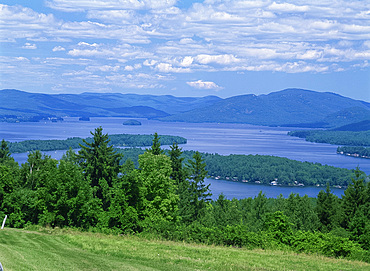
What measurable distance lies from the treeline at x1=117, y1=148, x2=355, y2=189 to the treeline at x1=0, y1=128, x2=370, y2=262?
98.4 meters

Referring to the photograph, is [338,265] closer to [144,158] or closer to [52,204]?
[52,204]

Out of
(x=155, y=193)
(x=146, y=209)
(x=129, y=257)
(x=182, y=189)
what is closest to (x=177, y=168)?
(x=182, y=189)

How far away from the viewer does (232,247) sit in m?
28.5

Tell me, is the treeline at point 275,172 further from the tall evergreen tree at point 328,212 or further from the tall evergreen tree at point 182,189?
the tall evergreen tree at point 182,189

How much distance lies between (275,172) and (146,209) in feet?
407

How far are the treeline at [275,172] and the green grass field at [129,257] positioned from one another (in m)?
123

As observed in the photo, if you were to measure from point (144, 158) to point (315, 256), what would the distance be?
2297 cm

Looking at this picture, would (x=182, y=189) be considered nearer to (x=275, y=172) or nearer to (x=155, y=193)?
(x=155, y=193)

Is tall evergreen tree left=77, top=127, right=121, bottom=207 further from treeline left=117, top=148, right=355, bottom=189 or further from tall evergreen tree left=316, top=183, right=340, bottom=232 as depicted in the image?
treeline left=117, top=148, right=355, bottom=189

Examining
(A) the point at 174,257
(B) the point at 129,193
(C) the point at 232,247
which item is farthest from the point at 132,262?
(B) the point at 129,193

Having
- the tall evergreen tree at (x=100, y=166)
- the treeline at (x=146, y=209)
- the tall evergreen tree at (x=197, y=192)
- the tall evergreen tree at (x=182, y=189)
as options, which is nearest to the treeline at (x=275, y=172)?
the tall evergreen tree at (x=182, y=189)

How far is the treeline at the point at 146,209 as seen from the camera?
96.6ft

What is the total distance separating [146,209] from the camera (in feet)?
135

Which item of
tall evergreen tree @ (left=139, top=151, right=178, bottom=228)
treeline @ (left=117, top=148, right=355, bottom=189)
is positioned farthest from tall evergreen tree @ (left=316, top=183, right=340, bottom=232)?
treeline @ (left=117, top=148, right=355, bottom=189)
